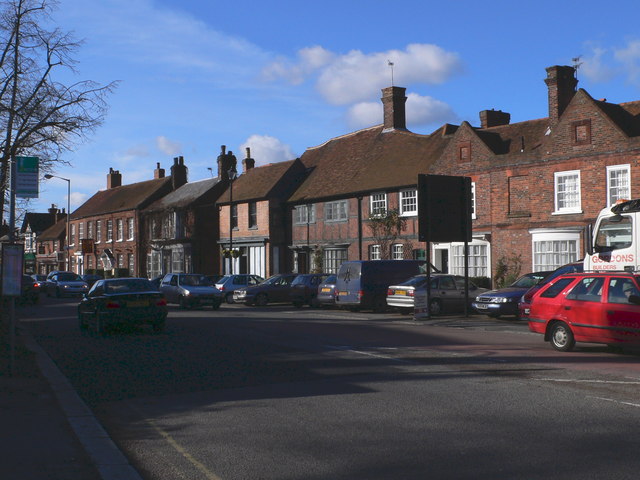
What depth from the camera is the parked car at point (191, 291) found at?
3284 centimetres

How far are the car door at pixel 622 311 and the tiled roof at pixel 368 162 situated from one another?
2504cm

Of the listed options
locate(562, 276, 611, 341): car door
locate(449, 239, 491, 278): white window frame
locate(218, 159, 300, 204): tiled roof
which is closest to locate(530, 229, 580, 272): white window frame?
locate(449, 239, 491, 278): white window frame

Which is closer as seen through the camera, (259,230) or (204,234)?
(259,230)

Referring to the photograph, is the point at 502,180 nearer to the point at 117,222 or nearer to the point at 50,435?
the point at 50,435

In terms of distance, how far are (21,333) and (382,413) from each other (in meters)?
14.5

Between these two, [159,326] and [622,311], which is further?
[159,326]

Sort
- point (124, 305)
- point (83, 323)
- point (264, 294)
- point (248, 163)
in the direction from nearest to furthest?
point (124, 305)
point (83, 323)
point (264, 294)
point (248, 163)

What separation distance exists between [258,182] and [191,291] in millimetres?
22229

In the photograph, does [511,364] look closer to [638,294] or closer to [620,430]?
[638,294]

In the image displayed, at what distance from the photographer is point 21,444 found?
24.1 feet

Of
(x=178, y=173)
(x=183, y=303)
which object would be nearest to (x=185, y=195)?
(x=178, y=173)

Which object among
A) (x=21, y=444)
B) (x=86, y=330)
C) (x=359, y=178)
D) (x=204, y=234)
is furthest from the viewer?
(x=204, y=234)

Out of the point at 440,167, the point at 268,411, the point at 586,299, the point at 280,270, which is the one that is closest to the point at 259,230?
the point at 280,270

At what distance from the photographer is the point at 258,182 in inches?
2135
